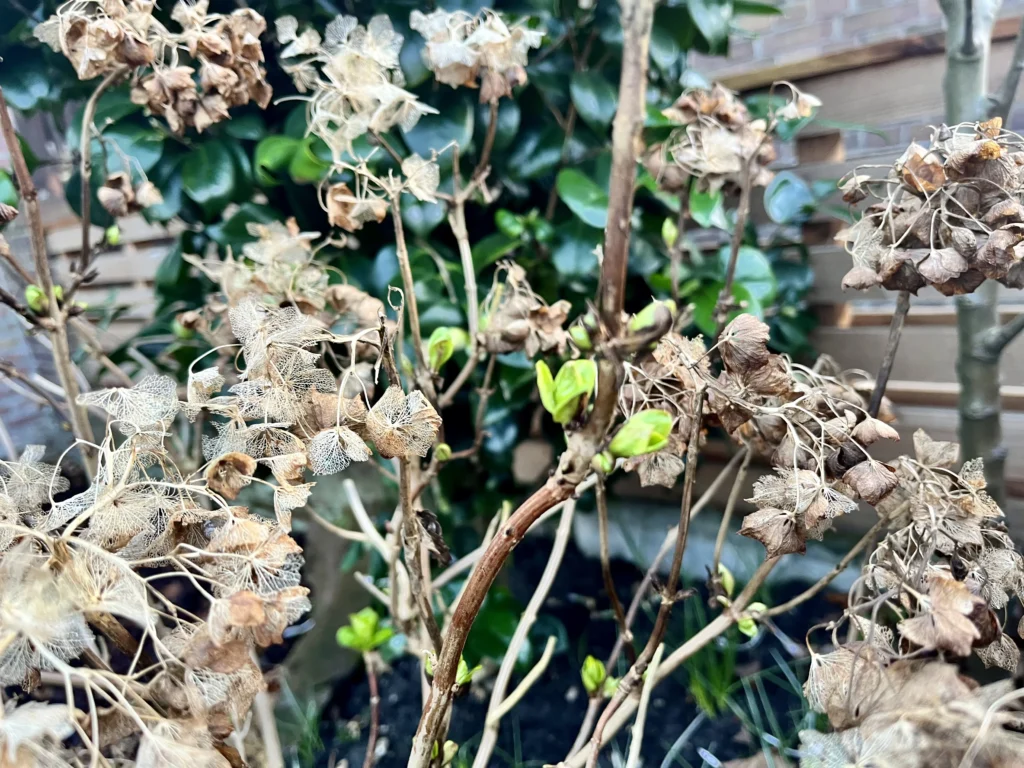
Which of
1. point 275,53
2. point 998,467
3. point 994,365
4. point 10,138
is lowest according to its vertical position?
point 998,467

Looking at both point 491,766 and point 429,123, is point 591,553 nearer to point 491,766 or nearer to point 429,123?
point 491,766

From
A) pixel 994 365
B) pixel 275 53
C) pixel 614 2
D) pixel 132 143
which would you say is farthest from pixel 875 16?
pixel 132 143

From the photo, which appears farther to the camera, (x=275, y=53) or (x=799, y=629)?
(x=799, y=629)

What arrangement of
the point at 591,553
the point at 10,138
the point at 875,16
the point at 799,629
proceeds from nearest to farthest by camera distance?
the point at 10,138, the point at 799,629, the point at 591,553, the point at 875,16

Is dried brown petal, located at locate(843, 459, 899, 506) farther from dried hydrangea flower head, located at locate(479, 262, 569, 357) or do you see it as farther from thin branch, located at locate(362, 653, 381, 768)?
thin branch, located at locate(362, 653, 381, 768)

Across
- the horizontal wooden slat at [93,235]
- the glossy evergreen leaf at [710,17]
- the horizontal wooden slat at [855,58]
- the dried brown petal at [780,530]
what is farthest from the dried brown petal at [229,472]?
the horizontal wooden slat at [93,235]

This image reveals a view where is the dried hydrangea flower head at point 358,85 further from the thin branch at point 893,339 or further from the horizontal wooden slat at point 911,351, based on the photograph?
the horizontal wooden slat at point 911,351

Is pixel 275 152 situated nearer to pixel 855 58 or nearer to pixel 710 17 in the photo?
pixel 710 17

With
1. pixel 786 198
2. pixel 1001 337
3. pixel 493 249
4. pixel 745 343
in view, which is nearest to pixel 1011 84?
Answer: pixel 1001 337
